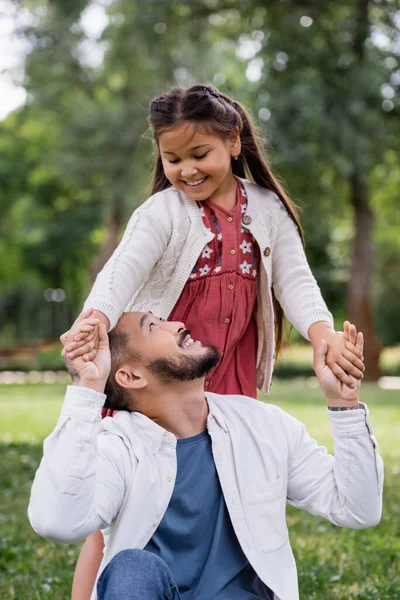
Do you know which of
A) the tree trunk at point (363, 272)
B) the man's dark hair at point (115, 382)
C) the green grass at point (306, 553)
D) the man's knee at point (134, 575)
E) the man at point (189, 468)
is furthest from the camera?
the tree trunk at point (363, 272)

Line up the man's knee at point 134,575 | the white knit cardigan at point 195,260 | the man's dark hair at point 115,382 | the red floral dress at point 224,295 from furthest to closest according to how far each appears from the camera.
Result: 1. the red floral dress at point 224,295
2. the white knit cardigan at point 195,260
3. the man's dark hair at point 115,382
4. the man's knee at point 134,575

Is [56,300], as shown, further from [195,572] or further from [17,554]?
[195,572]

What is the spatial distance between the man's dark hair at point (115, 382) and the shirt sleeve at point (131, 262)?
71 millimetres

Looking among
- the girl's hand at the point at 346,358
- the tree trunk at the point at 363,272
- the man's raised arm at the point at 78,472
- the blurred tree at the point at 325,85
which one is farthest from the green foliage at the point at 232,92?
the man's raised arm at the point at 78,472

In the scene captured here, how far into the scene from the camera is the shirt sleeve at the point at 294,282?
3303mm

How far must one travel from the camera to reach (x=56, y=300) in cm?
3891

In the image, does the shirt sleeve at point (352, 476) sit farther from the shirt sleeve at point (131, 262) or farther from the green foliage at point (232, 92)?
the green foliage at point (232, 92)

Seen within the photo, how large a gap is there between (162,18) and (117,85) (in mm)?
6634

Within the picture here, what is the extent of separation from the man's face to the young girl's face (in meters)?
0.71

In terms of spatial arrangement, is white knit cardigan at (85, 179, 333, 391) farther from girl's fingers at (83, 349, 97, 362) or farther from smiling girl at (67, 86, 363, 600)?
girl's fingers at (83, 349, 97, 362)

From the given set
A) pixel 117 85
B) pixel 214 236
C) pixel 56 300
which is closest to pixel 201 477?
pixel 214 236

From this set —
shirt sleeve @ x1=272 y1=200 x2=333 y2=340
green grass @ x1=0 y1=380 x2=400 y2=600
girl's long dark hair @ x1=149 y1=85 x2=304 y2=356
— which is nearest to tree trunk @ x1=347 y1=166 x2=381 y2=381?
green grass @ x1=0 y1=380 x2=400 y2=600

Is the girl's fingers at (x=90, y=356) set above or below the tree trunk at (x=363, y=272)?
above

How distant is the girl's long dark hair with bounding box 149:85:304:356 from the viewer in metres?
3.33
